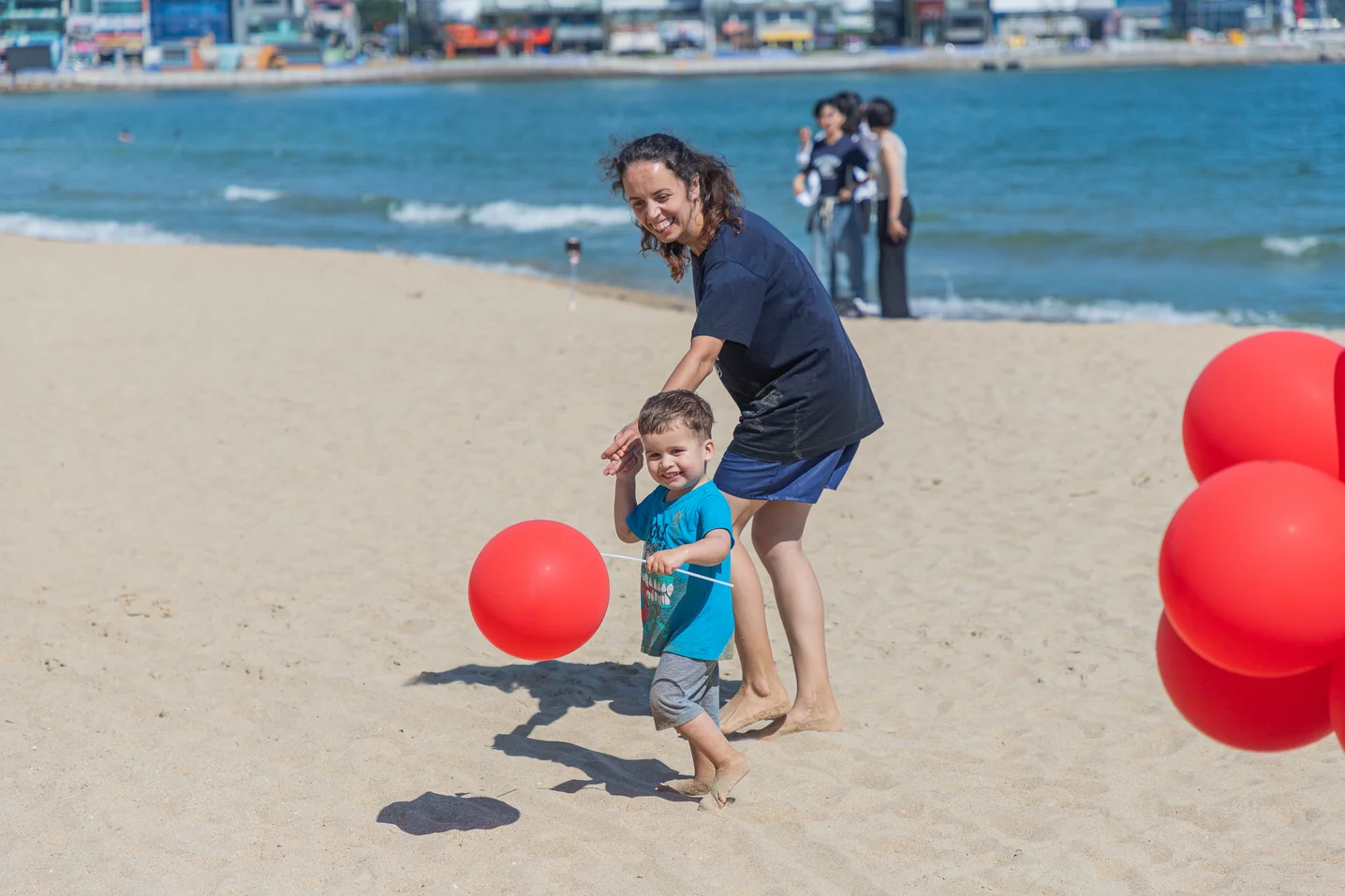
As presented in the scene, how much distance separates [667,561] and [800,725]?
1254mm

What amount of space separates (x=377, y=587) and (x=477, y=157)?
33.7 m

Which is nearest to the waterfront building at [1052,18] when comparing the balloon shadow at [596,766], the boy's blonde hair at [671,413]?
the balloon shadow at [596,766]

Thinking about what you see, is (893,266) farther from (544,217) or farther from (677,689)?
(544,217)

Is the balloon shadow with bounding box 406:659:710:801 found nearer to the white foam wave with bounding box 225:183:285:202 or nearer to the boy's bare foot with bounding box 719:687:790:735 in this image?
the boy's bare foot with bounding box 719:687:790:735

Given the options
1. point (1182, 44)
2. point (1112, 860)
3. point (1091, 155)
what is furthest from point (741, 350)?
point (1182, 44)

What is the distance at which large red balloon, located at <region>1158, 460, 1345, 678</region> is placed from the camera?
2.21 meters

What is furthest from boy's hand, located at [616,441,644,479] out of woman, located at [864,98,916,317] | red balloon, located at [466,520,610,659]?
woman, located at [864,98,916,317]

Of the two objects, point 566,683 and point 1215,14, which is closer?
point 566,683

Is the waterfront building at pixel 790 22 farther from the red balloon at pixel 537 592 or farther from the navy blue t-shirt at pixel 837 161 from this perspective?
the red balloon at pixel 537 592

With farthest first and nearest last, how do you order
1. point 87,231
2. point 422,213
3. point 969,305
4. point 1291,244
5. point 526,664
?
1. point 422,213
2. point 87,231
3. point 1291,244
4. point 969,305
5. point 526,664

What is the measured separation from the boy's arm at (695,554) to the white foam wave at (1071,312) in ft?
32.9

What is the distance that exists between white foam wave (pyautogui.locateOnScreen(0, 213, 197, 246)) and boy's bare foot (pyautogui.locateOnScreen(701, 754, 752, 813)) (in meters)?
17.0

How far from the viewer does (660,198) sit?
3.59 m

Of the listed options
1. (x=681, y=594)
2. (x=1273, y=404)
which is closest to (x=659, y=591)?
(x=681, y=594)
